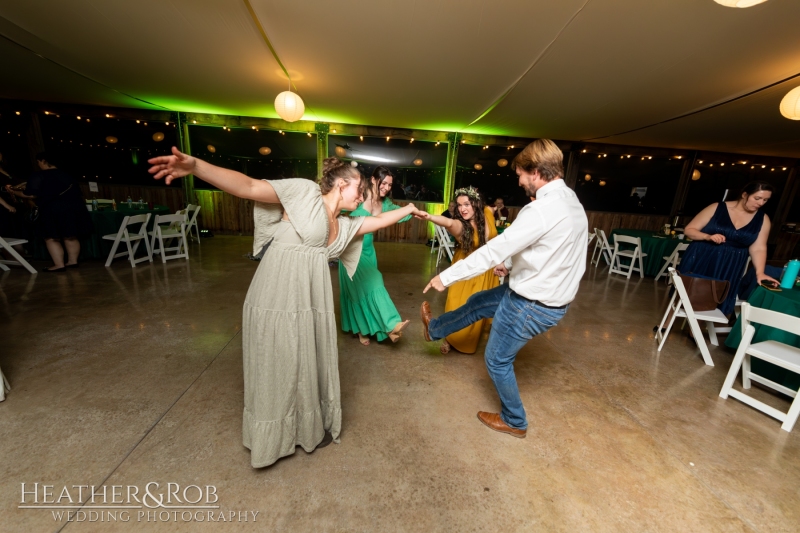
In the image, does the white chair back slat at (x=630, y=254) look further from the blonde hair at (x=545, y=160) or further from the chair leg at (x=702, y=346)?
the blonde hair at (x=545, y=160)

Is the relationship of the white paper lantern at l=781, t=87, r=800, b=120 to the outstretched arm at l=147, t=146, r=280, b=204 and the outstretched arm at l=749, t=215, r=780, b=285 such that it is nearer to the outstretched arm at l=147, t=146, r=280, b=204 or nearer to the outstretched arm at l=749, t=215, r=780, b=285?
the outstretched arm at l=749, t=215, r=780, b=285

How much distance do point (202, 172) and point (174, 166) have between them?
134 mm

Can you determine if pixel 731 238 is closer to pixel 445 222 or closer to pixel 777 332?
pixel 777 332

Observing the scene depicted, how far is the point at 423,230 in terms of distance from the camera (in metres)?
8.75

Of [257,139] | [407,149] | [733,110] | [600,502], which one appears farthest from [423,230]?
[600,502]

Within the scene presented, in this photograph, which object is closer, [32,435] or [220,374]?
[32,435]

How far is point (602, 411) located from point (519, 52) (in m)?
3.88

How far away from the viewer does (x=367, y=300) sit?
8.59 ft

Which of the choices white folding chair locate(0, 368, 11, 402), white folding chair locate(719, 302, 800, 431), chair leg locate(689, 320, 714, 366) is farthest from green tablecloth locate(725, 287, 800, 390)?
white folding chair locate(0, 368, 11, 402)

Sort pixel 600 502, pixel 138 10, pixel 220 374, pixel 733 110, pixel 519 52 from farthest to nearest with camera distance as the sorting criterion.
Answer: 1. pixel 733 110
2. pixel 519 52
3. pixel 138 10
4. pixel 220 374
5. pixel 600 502

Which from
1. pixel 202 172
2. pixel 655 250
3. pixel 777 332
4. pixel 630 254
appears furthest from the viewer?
pixel 655 250

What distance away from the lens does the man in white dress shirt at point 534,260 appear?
4.63 feet

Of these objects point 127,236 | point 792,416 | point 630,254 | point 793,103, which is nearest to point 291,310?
point 792,416

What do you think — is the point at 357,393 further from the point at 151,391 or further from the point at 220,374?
the point at 151,391
